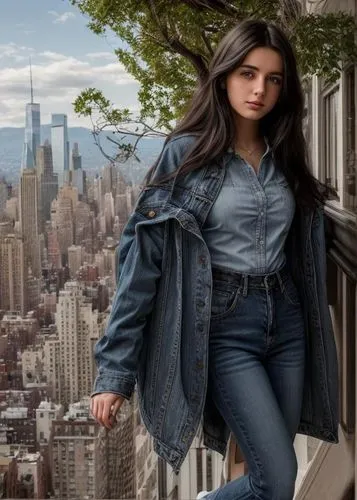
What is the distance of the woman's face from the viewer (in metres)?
1.58

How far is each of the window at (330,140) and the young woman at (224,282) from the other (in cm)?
67

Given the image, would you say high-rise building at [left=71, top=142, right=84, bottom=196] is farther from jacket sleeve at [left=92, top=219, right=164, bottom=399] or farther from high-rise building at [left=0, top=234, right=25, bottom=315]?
jacket sleeve at [left=92, top=219, right=164, bottom=399]

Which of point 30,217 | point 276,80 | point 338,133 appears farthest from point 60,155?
point 276,80

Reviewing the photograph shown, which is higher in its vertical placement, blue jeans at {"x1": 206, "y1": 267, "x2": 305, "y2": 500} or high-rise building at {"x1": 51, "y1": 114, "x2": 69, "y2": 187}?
high-rise building at {"x1": 51, "y1": 114, "x2": 69, "y2": 187}

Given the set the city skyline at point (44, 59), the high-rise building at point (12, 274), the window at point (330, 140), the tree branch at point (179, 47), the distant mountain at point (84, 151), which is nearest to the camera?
the window at point (330, 140)

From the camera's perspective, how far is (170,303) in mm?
1626

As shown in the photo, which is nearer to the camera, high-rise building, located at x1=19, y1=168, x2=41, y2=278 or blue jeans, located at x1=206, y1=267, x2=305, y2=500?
blue jeans, located at x1=206, y1=267, x2=305, y2=500

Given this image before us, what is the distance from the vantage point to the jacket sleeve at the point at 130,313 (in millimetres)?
1578

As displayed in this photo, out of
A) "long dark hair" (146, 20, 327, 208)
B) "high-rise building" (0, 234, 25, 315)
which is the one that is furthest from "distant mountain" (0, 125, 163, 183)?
"long dark hair" (146, 20, 327, 208)

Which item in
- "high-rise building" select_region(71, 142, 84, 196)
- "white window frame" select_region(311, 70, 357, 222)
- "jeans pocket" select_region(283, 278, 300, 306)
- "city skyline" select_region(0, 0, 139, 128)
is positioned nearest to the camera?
"jeans pocket" select_region(283, 278, 300, 306)

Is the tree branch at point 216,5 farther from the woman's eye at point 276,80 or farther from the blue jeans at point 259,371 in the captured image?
the blue jeans at point 259,371

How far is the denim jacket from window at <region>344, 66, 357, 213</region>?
0.32 meters

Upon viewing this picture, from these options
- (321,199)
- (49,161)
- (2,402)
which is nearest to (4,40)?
(49,161)

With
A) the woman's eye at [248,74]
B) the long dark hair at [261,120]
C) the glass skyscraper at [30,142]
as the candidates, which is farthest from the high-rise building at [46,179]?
the woman's eye at [248,74]
